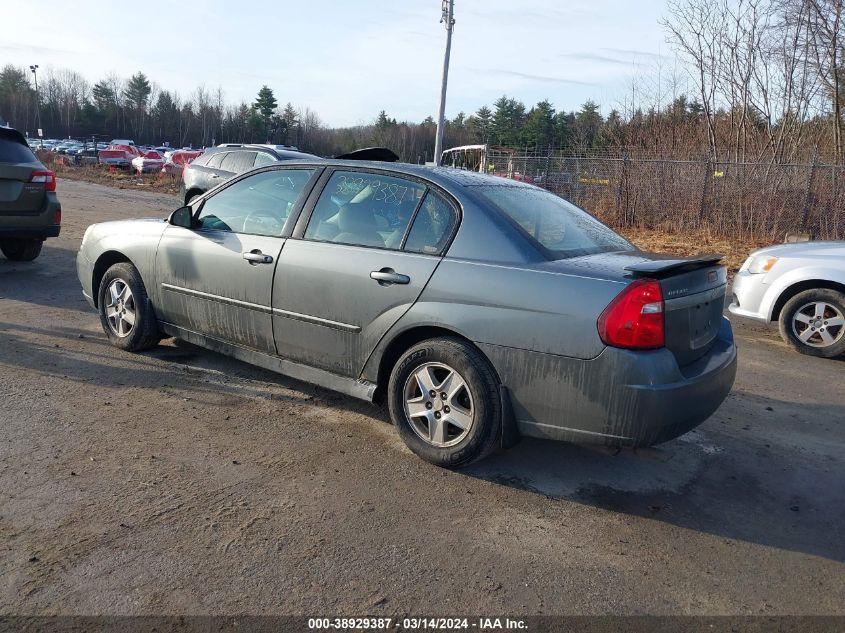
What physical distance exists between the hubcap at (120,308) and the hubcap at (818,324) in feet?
20.1

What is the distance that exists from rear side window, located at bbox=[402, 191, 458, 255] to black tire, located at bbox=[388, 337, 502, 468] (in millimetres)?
547

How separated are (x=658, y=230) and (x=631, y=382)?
1593 cm

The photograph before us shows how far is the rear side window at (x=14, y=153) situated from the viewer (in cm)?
823

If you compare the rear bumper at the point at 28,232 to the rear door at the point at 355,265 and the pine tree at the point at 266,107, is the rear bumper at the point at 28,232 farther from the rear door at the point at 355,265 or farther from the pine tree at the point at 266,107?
the pine tree at the point at 266,107

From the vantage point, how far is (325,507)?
3.39m

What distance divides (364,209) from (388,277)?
0.58 m

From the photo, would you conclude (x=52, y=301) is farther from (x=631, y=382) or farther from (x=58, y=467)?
(x=631, y=382)

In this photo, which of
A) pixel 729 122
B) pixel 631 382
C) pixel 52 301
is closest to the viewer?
pixel 631 382

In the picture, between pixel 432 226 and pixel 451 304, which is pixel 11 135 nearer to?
pixel 432 226

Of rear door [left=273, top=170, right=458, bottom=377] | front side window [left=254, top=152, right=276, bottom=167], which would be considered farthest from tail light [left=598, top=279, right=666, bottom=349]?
front side window [left=254, top=152, right=276, bottom=167]

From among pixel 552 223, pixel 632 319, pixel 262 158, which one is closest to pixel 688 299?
pixel 632 319

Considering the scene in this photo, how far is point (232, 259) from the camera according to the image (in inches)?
189

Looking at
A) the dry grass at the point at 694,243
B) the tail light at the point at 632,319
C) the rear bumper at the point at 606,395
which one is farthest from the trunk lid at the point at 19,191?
the dry grass at the point at 694,243

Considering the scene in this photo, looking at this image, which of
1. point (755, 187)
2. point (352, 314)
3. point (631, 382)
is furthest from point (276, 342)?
point (755, 187)
